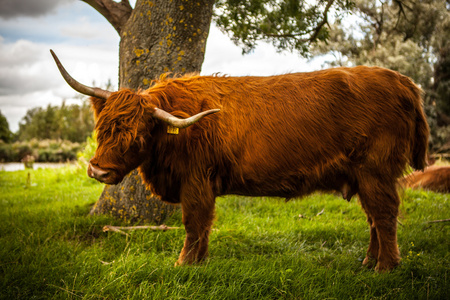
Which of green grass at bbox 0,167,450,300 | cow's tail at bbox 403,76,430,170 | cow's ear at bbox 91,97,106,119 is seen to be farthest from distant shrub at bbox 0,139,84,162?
cow's tail at bbox 403,76,430,170

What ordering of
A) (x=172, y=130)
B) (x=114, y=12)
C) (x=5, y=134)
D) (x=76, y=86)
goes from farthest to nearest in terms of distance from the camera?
(x=5, y=134)
(x=114, y=12)
(x=76, y=86)
(x=172, y=130)

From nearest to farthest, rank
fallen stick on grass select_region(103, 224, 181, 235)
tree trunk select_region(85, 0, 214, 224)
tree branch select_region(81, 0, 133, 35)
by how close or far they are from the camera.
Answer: fallen stick on grass select_region(103, 224, 181, 235), tree trunk select_region(85, 0, 214, 224), tree branch select_region(81, 0, 133, 35)

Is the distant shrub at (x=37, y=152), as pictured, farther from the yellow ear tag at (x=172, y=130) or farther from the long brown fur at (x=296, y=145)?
the yellow ear tag at (x=172, y=130)

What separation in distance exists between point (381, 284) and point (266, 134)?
1557 millimetres

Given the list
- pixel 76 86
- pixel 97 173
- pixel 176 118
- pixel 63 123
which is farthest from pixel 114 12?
pixel 63 123

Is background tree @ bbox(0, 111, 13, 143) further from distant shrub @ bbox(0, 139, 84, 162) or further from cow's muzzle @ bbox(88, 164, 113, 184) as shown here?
cow's muzzle @ bbox(88, 164, 113, 184)

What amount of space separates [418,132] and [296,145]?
1.18m

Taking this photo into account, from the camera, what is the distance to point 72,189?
7.14 metres

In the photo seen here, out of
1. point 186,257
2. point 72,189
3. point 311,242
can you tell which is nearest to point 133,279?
point 186,257

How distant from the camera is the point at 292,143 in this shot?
2.97m

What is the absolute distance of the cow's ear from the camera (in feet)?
9.63

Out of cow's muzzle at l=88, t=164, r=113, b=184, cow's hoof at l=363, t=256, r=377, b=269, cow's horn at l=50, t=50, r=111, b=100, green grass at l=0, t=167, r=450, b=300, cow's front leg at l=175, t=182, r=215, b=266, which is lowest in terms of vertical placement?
cow's hoof at l=363, t=256, r=377, b=269

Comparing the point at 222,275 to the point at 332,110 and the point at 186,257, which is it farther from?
the point at 332,110

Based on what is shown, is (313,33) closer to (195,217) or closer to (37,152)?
(195,217)
